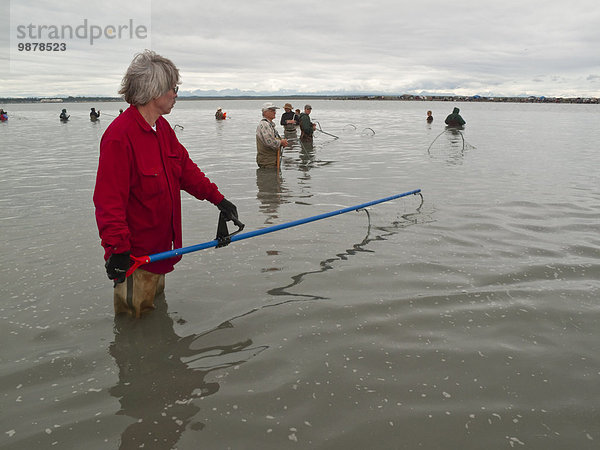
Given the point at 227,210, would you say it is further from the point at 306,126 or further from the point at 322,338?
the point at 306,126

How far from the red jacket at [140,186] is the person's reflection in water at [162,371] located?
671 mm

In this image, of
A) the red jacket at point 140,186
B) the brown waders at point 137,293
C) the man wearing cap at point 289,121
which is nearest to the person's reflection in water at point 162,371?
the brown waders at point 137,293

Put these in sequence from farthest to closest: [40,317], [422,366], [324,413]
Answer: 1. [40,317]
2. [422,366]
3. [324,413]

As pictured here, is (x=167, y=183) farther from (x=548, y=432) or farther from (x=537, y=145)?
(x=537, y=145)

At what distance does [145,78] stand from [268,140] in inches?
343

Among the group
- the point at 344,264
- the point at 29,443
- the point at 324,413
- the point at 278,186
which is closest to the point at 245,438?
the point at 324,413

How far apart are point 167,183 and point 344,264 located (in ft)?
9.43

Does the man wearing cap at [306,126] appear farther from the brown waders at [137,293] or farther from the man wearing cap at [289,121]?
the brown waders at [137,293]

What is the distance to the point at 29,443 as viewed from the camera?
276cm

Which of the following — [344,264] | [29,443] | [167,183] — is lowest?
[29,443]

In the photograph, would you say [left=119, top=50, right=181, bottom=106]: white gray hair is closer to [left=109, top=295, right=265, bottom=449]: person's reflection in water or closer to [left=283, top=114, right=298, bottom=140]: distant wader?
[left=109, top=295, right=265, bottom=449]: person's reflection in water

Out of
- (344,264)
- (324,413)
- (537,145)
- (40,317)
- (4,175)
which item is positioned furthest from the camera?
(537,145)

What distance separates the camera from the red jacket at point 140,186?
3258 millimetres

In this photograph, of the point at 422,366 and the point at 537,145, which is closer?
the point at 422,366
